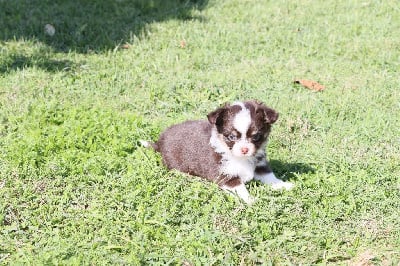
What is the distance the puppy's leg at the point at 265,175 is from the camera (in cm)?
593

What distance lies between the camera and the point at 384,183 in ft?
20.1

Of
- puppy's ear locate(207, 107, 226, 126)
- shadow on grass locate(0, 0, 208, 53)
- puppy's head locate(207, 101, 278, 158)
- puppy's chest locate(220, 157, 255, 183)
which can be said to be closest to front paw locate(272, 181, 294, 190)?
puppy's chest locate(220, 157, 255, 183)

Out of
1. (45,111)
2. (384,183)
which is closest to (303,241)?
(384,183)

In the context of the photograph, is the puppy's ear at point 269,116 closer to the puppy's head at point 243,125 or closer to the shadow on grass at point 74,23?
the puppy's head at point 243,125

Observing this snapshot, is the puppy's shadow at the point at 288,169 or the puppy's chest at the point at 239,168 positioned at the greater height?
the puppy's chest at the point at 239,168

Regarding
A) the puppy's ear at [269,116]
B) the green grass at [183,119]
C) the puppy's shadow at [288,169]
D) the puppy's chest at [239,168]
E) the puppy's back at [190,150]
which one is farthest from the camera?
the puppy's shadow at [288,169]

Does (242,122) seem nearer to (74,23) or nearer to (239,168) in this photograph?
(239,168)

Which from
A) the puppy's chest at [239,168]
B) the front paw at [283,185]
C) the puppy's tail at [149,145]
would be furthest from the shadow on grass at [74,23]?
the front paw at [283,185]

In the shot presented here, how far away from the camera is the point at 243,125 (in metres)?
5.50

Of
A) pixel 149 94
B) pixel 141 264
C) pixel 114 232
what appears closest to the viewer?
pixel 141 264

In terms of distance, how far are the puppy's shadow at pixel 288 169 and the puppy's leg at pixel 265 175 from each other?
0.22m

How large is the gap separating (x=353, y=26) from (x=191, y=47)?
3.00 metres

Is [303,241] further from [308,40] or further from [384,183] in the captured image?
[308,40]

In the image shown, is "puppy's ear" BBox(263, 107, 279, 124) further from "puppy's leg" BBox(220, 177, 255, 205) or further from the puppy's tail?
the puppy's tail
